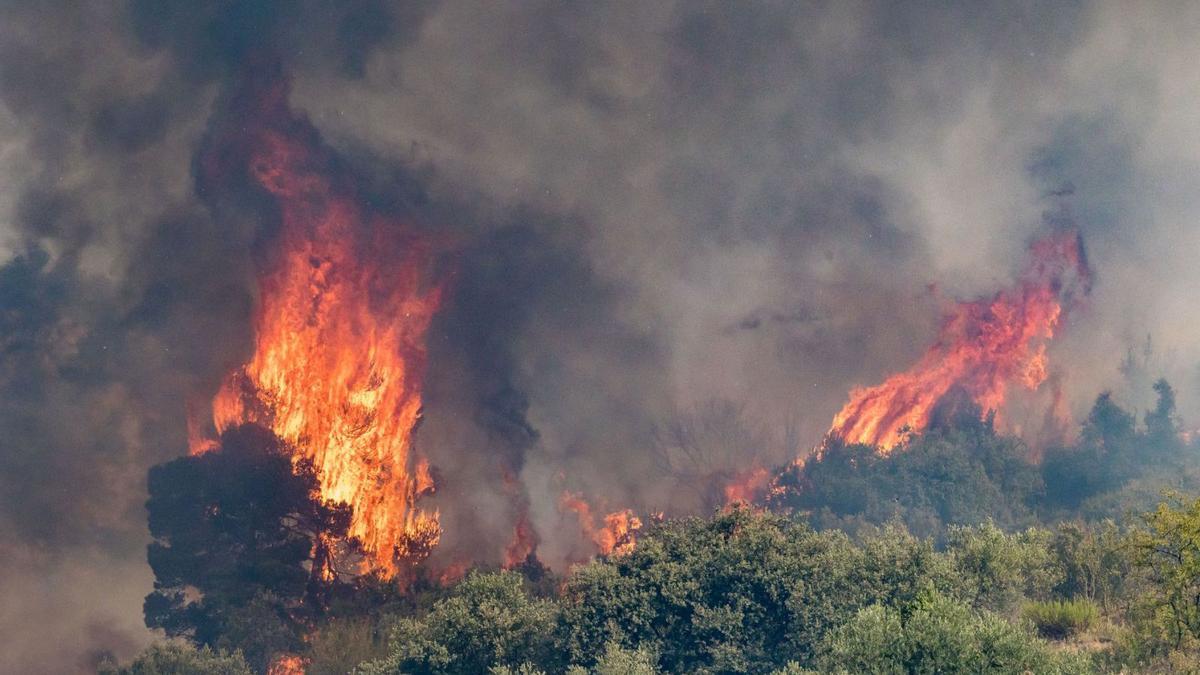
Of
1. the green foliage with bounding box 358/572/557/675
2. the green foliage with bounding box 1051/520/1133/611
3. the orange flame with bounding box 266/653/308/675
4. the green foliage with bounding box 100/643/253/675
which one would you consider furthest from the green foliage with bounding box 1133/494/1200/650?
the orange flame with bounding box 266/653/308/675

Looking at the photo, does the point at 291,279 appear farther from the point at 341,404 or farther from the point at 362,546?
the point at 362,546

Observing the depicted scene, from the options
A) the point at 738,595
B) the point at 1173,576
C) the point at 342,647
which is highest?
the point at 342,647

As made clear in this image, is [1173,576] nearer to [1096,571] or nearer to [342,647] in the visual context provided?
[1096,571]

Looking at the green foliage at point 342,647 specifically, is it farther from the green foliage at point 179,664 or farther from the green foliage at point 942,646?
the green foliage at point 942,646

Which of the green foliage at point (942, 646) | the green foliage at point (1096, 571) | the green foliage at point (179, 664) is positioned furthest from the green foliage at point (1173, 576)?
the green foliage at point (179, 664)

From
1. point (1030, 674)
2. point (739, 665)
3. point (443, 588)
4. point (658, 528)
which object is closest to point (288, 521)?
point (443, 588)

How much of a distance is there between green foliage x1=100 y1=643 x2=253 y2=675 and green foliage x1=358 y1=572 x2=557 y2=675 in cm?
5602

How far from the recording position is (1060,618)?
85.6 m

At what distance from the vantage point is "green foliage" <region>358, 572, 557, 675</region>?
9181cm

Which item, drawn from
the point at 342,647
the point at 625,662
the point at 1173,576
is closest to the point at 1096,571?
the point at 1173,576

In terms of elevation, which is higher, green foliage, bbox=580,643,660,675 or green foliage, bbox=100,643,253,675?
green foliage, bbox=100,643,253,675

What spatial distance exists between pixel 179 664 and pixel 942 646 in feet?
392

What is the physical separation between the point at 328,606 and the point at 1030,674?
143813 mm

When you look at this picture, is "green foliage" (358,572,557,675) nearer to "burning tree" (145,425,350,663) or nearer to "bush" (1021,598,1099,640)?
"bush" (1021,598,1099,640)
